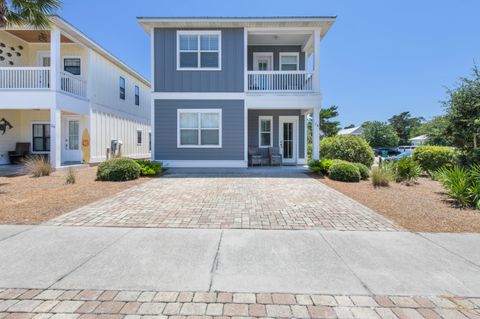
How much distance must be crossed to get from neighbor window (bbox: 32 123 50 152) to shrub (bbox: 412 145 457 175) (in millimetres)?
20710

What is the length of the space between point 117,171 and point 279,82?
8.90 m

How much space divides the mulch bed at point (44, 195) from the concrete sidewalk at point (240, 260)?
0.96 meters

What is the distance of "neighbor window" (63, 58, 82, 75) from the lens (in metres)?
16.2

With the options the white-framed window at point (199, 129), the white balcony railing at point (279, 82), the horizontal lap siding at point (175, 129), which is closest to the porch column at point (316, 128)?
the white balcony railing at point (279, 82)

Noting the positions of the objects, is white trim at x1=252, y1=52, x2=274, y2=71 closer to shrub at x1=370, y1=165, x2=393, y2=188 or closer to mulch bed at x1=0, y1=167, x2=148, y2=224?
shrub at x1=370, y1=165, x2=393, y2=188

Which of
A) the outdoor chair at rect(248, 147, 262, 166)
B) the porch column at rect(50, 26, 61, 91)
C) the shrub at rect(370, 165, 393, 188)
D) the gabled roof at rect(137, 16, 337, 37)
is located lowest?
the shrub at rect(370, 165, 393, 188)

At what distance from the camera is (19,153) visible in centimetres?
1603

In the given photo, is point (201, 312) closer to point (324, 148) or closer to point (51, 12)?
point (51, 12)

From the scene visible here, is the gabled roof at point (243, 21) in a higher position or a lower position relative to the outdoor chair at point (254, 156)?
higher

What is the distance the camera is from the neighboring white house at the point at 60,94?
13180 mm

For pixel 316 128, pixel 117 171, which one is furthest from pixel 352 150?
pixel 117 171

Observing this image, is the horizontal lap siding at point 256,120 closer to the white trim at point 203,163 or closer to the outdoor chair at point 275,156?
the outdoor chair at point 275,156

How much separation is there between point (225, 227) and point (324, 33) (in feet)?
41.8

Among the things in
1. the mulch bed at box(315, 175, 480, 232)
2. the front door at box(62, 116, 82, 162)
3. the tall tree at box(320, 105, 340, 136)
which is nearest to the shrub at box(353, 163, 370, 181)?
the mulch bed at box(315, 175, 480, 232)
